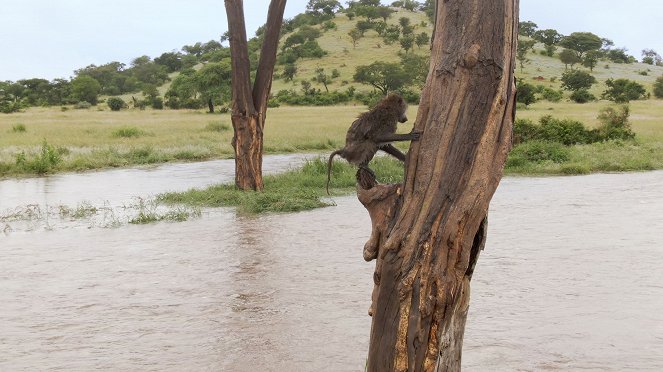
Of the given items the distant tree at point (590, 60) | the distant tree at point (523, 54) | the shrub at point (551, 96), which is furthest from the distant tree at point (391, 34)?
the shrub at point (551, 96)

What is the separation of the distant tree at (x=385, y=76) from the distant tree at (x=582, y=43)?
22.5 metres

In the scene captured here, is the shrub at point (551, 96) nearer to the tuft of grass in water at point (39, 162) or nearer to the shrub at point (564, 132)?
the shrub at point (564, 132)

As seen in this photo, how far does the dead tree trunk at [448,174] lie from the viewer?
3.54 metres

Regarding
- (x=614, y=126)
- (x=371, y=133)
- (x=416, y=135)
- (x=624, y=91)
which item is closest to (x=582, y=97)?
(x=624, y=91)

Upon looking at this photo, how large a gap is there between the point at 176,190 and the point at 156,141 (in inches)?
353

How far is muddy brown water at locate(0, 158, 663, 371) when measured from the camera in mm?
5727

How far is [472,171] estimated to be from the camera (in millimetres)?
3564

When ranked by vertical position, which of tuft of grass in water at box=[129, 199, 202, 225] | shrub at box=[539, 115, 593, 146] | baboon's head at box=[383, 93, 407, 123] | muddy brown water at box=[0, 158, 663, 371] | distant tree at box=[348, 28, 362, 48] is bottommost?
muddy brown water at box=[0, 158, 663, 371]

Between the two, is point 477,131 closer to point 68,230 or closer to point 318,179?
point 68,230

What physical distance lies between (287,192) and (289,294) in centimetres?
566

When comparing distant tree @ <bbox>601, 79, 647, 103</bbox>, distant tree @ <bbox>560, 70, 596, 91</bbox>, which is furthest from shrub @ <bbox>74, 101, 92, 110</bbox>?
distant tree @ <bbox>601, 79, 647, 103</bbox>

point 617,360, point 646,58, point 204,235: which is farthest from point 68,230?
point 646,58

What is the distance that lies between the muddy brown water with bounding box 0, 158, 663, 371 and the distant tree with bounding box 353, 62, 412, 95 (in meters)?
30.9

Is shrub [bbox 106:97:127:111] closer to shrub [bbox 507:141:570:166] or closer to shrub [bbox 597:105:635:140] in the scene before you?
shrub [bbox 597:105:635:140]
